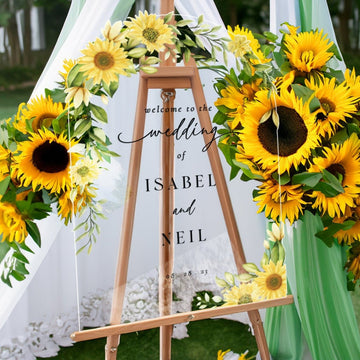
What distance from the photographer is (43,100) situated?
3.82 feet

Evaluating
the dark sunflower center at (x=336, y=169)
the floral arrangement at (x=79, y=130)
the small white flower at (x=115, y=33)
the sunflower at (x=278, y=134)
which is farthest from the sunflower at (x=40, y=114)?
the dark sunflower center at (x=336, y=169)

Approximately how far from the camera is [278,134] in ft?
3.92

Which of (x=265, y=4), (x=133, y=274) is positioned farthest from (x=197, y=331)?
(x=265, y=4)

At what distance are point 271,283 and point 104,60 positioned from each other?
625mm

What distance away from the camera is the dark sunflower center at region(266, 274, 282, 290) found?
3.81ft

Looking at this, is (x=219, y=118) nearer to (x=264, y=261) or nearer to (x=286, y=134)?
(x=286, y=134)

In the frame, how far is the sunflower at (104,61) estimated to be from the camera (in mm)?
1021

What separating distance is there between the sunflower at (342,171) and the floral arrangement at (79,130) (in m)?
0.38

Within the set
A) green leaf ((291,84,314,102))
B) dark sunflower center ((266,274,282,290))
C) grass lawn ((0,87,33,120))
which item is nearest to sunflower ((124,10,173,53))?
green leaf ((291,84,314,102))

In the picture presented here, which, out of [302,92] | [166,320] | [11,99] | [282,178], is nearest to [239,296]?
[166,320]

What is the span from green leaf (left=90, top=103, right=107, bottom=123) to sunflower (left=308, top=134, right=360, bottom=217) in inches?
20.3

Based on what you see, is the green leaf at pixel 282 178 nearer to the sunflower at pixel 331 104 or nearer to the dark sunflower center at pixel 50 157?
the sunflower at pixel 331 104

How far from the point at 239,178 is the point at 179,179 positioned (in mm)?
164

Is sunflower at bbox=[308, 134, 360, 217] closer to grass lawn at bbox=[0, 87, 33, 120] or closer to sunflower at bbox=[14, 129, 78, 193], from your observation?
sunflower at bbox=[14, 129, 78, 193]
